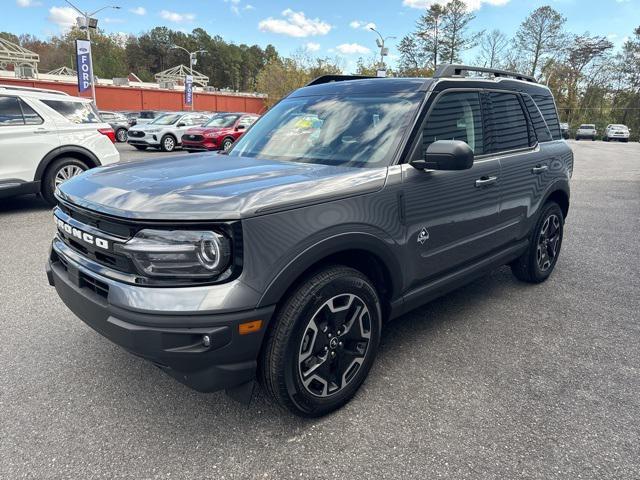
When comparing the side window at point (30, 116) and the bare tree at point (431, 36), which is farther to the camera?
the bare tree at point (431, 36)

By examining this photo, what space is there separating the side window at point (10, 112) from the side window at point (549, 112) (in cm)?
705

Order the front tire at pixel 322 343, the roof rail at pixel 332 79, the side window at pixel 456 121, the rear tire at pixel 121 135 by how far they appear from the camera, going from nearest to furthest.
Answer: the front tire at pixel 322 343 < the side window at pixel 456 121 < the roof rail at pixel 332 79 < the rear tire at pixel 121 135

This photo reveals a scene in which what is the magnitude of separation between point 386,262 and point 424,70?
55.7m

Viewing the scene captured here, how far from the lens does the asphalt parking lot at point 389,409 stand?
85.0 inches

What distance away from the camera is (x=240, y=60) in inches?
3939

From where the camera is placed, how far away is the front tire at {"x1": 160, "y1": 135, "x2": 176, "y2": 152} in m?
18.6

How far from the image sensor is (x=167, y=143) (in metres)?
18.8

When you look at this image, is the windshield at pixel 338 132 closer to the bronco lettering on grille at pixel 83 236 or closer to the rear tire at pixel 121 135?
the bronco lettering on grille at pixel 83 236


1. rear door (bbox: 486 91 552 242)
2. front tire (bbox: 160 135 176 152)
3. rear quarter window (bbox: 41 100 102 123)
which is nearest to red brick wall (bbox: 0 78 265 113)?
front tire (bbox: 160 135 176 152)

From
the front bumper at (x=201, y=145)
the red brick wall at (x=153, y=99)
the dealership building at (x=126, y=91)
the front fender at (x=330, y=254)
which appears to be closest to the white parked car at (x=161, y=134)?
the front bumper at (x=201, y=145)

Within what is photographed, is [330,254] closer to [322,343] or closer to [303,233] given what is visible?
[303,233]

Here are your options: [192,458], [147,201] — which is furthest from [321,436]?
[147,201]

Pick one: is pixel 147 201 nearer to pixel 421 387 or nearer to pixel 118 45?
pixel 421 387

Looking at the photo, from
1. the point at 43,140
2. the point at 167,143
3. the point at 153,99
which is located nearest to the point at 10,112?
the point at 43,140
